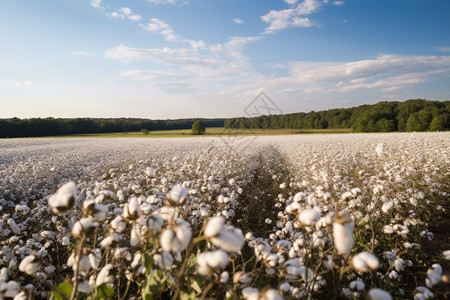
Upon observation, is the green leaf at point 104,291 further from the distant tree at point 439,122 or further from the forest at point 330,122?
the distant tree at point 439,122

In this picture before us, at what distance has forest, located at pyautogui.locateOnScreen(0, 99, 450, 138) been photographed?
55.5 m

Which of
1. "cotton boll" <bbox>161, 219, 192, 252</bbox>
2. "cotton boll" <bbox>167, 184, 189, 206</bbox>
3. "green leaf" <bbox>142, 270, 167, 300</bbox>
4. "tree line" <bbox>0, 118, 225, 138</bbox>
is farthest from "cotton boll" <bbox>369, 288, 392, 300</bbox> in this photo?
"tree line" <bbox>0, 118, 225, 138</bbox>

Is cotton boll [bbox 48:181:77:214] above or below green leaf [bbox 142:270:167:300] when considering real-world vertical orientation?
above

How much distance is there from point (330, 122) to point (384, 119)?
16757mm

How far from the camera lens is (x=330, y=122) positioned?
75.6m

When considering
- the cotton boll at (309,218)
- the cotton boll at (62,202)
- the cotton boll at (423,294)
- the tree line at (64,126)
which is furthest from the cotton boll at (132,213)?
the tree line at (64,126)

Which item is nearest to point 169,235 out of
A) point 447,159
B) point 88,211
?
point 88,211

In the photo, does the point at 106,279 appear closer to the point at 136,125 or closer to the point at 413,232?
the point at 413,232

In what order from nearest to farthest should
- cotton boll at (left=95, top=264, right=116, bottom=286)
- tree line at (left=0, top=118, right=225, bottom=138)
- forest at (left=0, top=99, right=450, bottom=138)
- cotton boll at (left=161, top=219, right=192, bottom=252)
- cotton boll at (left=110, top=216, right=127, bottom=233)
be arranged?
cotton boll at (left=161, top=219, right=192, bottom=252) < cotton boll at (left=95, top=264, right=116, bottom=286) < cotton boll at (left=110, top=216, right=127, bottom=233) < forest at (left=0, top=99, right=450, bottom=138) < tree line at (left=0, top=118, right=225, bottom=138)

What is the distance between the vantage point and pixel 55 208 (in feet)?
4.44

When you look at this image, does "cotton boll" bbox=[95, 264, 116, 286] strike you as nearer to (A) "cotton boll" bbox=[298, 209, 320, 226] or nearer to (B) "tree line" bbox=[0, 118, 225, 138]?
(A) "cotton boll" bbox=[298, 209, 320, 226]

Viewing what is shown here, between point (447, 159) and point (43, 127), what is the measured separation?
258 feet

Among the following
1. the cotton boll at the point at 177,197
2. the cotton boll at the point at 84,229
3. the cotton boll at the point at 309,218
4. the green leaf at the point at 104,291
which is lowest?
the green leaf at the point at 104,291

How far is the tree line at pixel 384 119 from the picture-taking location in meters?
53.4
